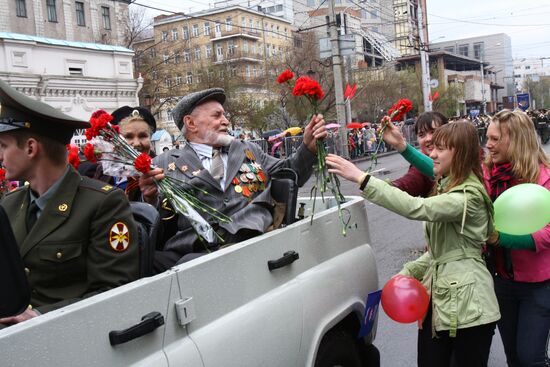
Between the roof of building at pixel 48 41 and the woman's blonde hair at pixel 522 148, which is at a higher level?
the roof of building at pixel 48 41

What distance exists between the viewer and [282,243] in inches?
104

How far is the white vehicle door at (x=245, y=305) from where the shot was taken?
2.08m

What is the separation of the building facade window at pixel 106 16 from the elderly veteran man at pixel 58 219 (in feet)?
143

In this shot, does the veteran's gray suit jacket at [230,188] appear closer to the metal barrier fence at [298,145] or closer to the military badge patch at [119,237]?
the military badge patch at [119,237]

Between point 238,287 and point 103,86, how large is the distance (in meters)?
29.2

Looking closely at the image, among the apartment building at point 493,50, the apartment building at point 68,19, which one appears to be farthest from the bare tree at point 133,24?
the apartment building at point 493,50

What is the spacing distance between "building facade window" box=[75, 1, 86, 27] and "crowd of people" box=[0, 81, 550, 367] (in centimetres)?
4125

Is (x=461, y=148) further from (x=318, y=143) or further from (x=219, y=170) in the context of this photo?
(x=219, y=170)

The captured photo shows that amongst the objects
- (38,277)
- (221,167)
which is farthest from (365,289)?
(38,277)

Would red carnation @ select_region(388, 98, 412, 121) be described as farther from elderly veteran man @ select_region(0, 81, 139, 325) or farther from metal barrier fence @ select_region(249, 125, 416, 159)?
metal barrier fence @ select_region(249, 125, 416, 159)

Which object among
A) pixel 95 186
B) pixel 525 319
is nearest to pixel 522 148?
pixel 525 319

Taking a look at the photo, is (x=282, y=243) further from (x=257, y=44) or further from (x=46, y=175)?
(x=257, y=44)

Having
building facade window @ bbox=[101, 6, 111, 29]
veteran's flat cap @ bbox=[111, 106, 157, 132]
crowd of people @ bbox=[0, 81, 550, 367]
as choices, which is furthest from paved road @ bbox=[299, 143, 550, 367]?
building facade window @ bbox=[101, 6, 111, 29]

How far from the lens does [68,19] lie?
4006cm
